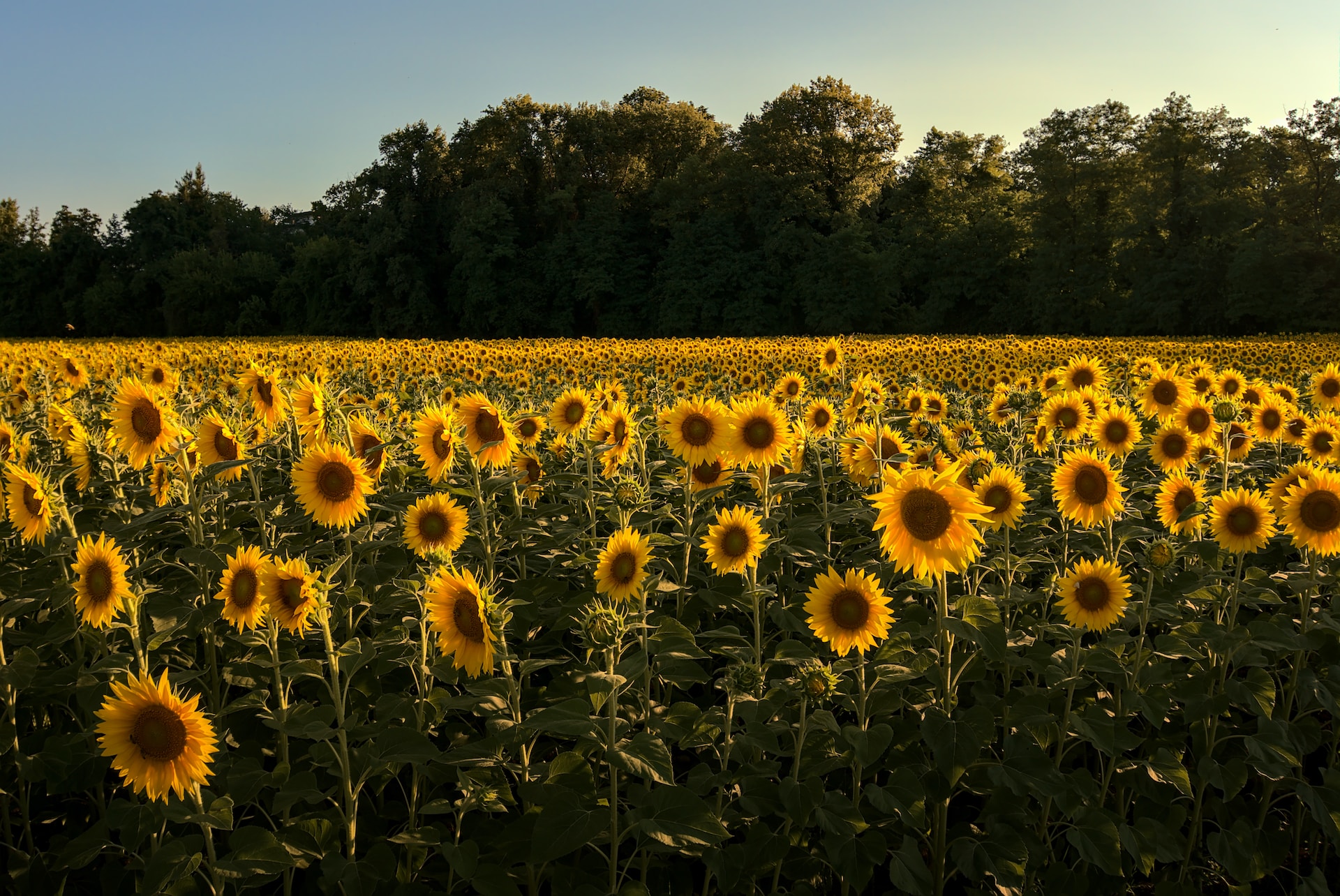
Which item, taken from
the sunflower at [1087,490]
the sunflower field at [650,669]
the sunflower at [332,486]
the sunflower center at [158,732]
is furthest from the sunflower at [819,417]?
the sunflower center at [158,732]

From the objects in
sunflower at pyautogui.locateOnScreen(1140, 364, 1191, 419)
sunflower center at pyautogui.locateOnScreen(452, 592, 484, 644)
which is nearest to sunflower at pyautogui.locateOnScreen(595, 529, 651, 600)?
sunflower center at pyautogui.locateOnScreen(452, 592, 484, 644)

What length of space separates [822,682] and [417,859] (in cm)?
132

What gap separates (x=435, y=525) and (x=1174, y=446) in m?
3.38

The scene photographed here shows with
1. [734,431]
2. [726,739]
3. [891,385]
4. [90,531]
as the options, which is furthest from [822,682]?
[891,385]

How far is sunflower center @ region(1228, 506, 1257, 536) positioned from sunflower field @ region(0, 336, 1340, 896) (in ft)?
0.04

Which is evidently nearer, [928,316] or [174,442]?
[174,442]

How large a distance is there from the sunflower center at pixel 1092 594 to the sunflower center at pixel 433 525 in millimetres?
2236

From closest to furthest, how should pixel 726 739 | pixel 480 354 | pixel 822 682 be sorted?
pixel 822 682 < pixel 726 739 < pixel 480 354

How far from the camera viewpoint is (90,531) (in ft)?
12.7

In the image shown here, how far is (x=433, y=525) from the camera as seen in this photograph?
9.97ft

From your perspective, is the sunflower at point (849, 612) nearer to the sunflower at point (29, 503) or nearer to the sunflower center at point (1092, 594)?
the sunflower center at point (1092, 594)

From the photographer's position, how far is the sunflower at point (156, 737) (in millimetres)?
1979

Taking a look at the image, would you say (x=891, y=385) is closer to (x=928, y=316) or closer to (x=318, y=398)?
(x=318, y=398)

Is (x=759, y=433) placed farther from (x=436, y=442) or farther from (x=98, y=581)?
(x=98, y=581)
